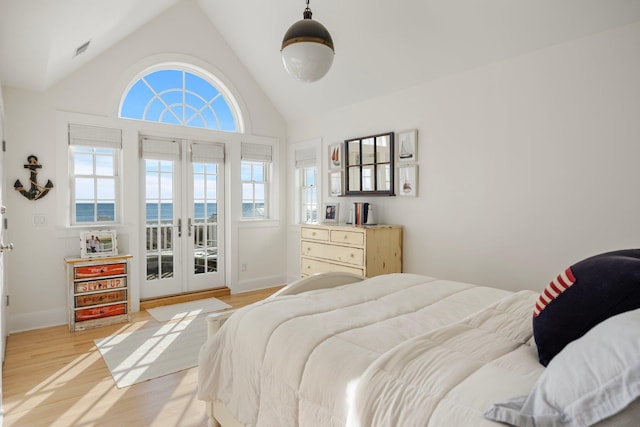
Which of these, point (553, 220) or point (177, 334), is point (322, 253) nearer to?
point (177, 334)

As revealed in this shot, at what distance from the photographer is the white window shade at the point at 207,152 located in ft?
15.6

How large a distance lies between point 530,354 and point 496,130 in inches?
96.7

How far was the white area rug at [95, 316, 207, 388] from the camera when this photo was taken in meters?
2.75

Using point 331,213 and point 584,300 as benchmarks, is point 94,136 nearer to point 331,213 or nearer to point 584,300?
point 331,213

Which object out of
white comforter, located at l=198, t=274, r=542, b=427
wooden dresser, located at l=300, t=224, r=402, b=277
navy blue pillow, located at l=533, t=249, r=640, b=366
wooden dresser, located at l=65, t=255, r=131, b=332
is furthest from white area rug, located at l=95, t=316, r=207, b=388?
navy blue pillow, located at l=533, t=249, r=640, b=366

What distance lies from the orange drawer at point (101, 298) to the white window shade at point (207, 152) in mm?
1807

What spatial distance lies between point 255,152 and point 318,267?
193 centimetres

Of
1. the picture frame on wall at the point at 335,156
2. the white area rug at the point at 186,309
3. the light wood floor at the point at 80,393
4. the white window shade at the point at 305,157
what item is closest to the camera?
the light wood floor at the point at 80,393

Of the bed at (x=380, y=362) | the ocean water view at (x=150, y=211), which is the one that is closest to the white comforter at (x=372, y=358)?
the bed at (x=380, y=362)

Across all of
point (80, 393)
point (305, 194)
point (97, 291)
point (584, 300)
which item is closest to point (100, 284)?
point (97, 291)

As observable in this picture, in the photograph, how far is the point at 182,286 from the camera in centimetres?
479

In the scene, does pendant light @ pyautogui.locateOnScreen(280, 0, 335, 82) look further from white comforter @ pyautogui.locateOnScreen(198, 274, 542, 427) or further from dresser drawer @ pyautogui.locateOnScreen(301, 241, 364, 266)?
dresser drawer @ pyautogui.locateOnScreen(301, 241, 364, 266)

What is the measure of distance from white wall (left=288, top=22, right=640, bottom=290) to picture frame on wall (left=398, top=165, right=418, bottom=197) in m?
0.07

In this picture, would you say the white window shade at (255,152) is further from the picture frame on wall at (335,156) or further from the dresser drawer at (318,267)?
the dresser drawer at (318,267)
